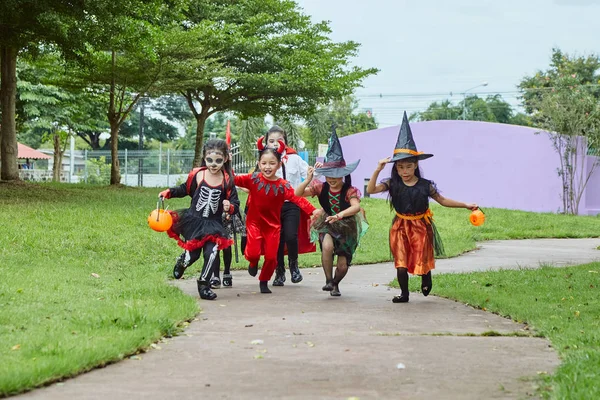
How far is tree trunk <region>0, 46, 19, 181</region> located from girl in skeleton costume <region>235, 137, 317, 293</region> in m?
14.7

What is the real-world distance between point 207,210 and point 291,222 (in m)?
1.36

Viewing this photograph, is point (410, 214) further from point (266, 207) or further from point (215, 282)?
point (215, 282)

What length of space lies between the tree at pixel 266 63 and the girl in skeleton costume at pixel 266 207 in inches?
741

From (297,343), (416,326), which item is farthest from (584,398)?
(416,326)

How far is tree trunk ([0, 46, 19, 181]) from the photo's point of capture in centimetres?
2355

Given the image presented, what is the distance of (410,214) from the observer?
997cm

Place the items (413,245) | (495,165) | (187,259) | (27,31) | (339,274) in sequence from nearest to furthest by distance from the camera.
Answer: (187,259)
(413,245)
(339,274)
(27,31)
(495,165)

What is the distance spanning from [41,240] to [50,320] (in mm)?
7305

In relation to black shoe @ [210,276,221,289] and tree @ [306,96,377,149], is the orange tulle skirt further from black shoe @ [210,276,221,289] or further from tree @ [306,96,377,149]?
tree @ [306,96,377,149]

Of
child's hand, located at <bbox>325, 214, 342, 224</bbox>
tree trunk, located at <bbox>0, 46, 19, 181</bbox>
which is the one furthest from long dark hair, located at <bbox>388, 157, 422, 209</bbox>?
tree trunk, located at <bbox>0, 46, 19, 181</bbox>

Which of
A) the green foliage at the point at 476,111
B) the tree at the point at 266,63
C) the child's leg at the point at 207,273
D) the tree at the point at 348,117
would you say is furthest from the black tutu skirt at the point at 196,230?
the green foliage at the point at 476,111

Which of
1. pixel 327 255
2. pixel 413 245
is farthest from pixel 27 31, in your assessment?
pixel 413 245

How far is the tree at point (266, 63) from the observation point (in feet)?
101

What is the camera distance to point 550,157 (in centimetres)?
3341
